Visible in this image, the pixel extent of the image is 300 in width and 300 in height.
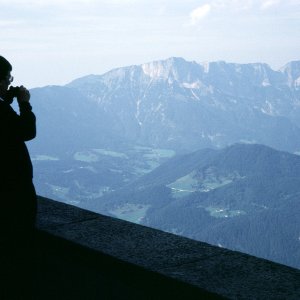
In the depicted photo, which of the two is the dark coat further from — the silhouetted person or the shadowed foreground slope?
the shadowed foreground slope

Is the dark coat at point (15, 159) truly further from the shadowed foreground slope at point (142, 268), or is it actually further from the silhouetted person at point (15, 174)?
the shadowed foreground slope at point (142, 268)

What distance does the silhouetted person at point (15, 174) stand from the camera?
4.05 metres

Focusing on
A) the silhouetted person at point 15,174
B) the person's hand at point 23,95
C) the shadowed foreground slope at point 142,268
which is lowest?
the shadowed foreground slope at point 142,268

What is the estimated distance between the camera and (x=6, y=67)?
4082mm

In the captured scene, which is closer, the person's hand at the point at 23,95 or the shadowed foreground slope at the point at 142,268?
the shadowed foreground slope at the point at 142,268

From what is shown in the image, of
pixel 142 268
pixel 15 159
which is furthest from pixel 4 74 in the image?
pixel 142 268

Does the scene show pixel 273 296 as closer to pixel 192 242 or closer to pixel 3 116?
pixel 192 242

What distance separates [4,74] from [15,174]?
2.41ft

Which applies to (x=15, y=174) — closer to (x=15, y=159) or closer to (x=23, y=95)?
(x=15, y=159)

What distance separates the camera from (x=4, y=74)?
13.5 ft

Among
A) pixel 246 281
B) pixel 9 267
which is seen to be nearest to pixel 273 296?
pixel 246 281

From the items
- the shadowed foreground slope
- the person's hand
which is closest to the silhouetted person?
the person's hand

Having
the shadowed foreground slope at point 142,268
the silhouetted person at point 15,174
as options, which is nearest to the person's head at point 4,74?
the silhouetted person at point 15,174

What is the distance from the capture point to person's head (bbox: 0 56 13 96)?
13.4 feet
